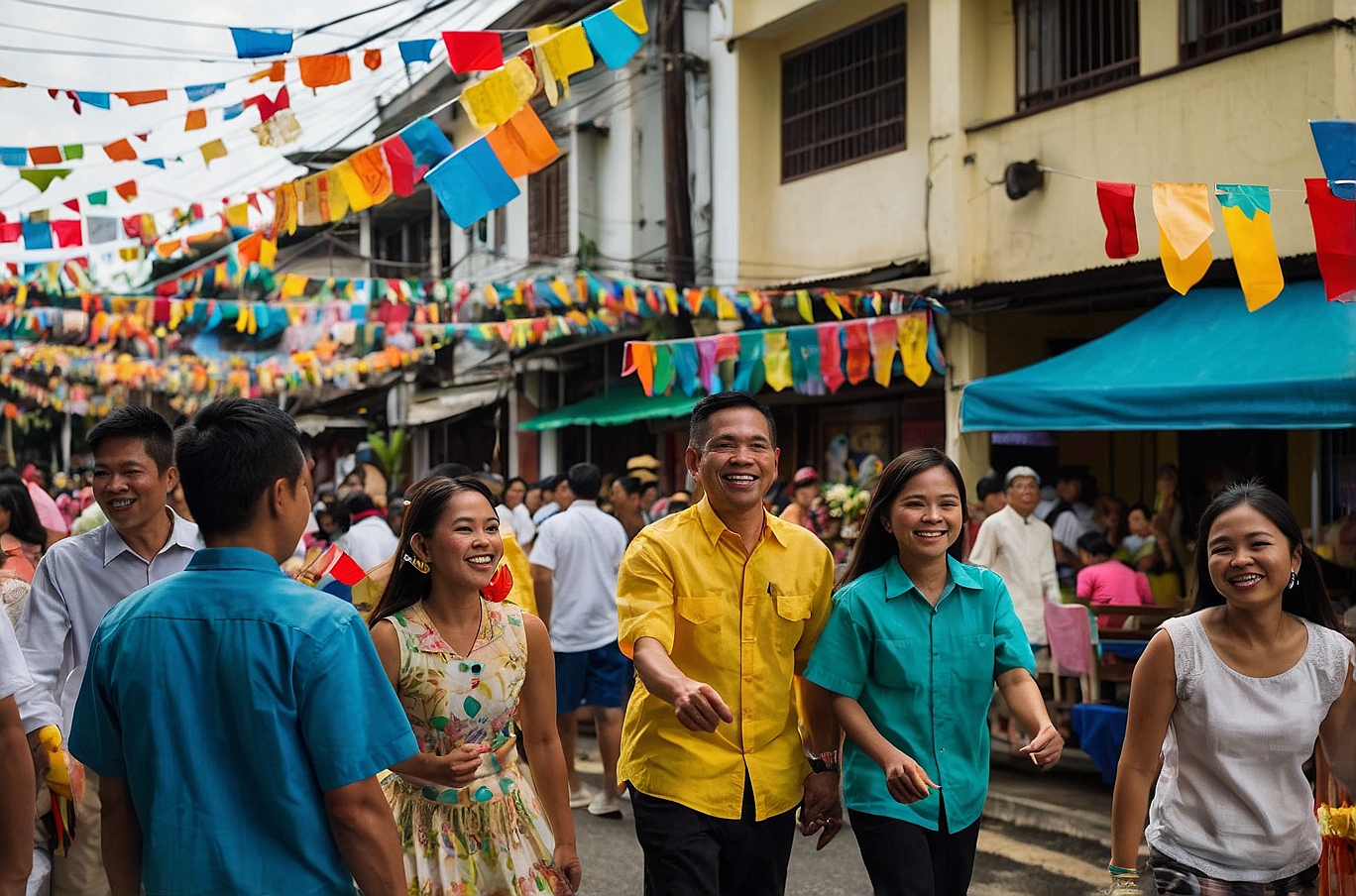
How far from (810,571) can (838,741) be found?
52 cm

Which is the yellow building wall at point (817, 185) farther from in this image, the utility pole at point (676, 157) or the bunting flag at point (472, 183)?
the bunting flag at point (472, 183)

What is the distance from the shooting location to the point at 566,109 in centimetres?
1911

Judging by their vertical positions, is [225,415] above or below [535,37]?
below

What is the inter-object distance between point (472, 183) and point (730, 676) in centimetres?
390

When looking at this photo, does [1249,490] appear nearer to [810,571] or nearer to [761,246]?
[810,571]

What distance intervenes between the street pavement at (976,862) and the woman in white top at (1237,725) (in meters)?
2.93

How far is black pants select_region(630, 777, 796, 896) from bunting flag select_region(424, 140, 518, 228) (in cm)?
380

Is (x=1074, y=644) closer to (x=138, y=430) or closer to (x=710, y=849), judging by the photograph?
(x=710, y=849)

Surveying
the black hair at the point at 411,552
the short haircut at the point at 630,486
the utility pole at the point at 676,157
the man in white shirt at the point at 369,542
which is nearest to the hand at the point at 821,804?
the black hair at the point at 411,552

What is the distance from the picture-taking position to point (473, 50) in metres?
7.38

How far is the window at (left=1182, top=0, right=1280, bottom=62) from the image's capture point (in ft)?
32.6

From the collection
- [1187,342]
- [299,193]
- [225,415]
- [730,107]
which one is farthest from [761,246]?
[225,415]

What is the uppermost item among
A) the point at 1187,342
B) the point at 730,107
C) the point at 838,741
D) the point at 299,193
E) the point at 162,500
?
the point at 730,107

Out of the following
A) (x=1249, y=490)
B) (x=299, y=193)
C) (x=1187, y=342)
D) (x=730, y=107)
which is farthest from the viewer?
(x=730, y=107)
